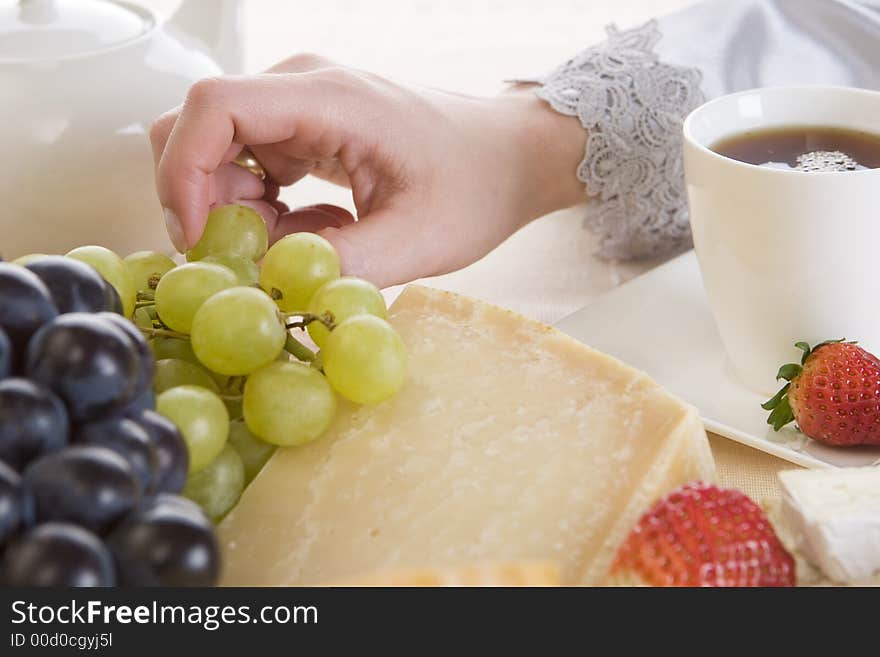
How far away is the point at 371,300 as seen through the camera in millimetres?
660

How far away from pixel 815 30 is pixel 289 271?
0.84 m

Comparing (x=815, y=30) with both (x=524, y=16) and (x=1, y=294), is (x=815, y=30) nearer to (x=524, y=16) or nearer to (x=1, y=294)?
(x=524, y=16)

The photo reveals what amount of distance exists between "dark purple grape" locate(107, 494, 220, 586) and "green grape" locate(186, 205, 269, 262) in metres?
0.36

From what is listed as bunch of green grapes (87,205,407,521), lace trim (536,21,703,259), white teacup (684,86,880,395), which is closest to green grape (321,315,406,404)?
bunch of green grapes (87,205,407,521)

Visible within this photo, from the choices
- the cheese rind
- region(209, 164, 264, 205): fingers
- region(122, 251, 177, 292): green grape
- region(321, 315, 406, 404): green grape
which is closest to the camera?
the cheese rind

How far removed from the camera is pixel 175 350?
2.11 ft

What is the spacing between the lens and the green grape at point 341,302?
0.65 meters

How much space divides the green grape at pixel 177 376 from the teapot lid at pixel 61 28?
53cm

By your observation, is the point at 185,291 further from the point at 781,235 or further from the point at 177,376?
the point at 781,235

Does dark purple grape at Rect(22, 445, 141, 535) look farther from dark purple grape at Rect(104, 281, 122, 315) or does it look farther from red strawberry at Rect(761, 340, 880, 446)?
red strawberry at Rect(761, 340, 880, 446)

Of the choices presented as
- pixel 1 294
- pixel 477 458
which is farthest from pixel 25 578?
pixel 477 458

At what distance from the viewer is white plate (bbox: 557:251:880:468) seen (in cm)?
75

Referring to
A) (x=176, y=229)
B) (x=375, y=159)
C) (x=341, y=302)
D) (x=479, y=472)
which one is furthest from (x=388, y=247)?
(x=479, y=472)

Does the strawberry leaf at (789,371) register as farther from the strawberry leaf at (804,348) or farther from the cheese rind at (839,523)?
the cheese rind at (839,523)
